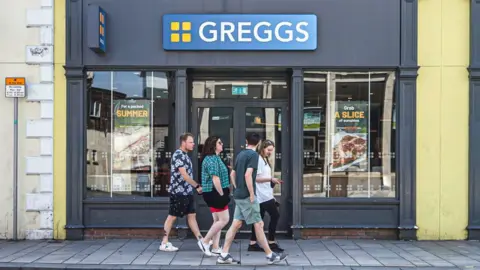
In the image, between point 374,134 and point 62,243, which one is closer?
point 62,243

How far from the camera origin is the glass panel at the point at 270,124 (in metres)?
10.5

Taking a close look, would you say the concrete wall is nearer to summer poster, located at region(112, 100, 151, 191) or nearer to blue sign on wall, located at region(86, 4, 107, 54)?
blue sign on wall, located at region(86, 4, 107, 54)

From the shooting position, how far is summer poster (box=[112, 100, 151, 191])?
10.2 meters

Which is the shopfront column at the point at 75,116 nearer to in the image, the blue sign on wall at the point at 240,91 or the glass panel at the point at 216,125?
the glass panel at the point at 216,125

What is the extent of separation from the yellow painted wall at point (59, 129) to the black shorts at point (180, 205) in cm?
241

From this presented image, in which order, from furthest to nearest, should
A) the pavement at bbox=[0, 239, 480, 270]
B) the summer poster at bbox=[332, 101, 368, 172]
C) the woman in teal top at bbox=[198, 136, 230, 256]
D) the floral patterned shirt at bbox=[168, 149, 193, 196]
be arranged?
the summer poster at bbox=[332, 101, 368, 172] < the floral patterned shirt at bbox=[168, 149, 193, 196] < the woman in teal top at bbox=[198, 136, 230, 256] < the pavement at bbox=[0, 239, 480, 270]

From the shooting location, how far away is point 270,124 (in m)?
10.5

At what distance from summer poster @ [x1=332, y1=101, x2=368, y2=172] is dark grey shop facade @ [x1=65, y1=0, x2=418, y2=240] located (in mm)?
19

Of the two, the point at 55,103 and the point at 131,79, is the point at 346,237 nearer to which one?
the point at 131,79

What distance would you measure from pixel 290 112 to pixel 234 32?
183cm

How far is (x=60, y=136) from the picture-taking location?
9.89 metres

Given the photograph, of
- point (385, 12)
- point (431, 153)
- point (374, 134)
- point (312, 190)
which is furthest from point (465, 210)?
point (385, 12)

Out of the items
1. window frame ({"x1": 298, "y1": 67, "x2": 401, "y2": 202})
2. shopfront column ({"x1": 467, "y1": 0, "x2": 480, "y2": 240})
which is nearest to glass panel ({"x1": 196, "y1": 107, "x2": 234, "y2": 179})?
window frame ({"x1": 298, "y1": 67, "x2": 401, "y2": 202})

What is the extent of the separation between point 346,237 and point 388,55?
339 centimetres
